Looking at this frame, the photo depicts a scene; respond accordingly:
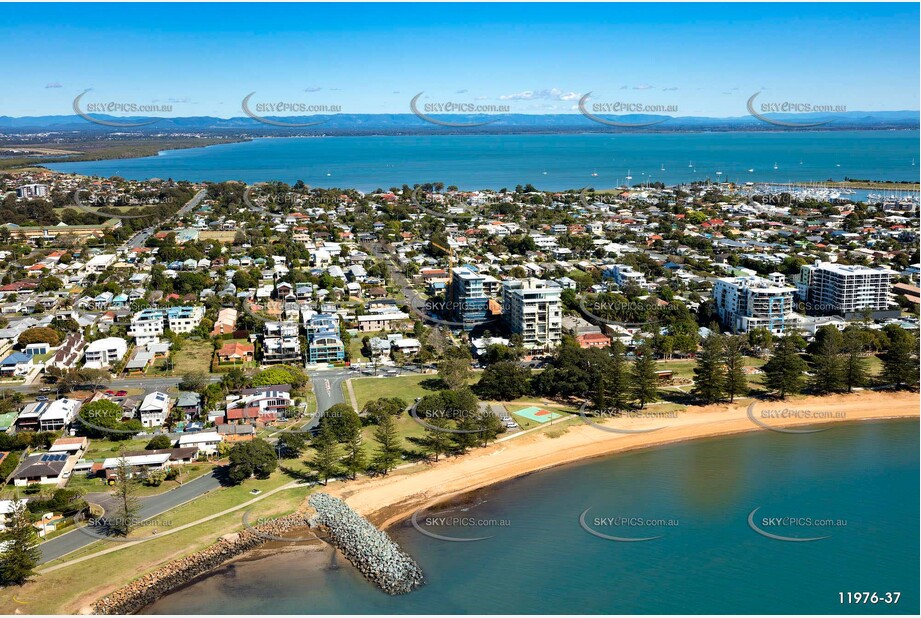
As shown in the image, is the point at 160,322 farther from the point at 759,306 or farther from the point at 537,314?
the point at 759,306

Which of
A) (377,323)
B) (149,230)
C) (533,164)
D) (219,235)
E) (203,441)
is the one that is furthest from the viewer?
(533,164)

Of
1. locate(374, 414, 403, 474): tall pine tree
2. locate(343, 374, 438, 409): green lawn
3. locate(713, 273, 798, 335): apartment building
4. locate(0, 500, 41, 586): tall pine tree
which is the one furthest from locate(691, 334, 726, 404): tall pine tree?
locate(0, 500, 41, 586): tall pine tree

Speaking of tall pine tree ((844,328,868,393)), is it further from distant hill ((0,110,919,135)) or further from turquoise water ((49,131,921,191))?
distant hill ((0,110,919,135))

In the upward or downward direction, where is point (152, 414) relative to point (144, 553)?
upward

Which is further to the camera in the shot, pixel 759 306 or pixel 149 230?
pixel 149 230

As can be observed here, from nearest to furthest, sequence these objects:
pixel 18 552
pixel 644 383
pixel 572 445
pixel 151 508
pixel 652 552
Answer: pixel 18 552, pixel 652 552, pixel 151 508, pixel 572 445, pixel 644 383

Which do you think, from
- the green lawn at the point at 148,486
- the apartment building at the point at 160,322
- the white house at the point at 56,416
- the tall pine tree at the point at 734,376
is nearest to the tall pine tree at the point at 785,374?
the tall pine tree at the point at 734,376

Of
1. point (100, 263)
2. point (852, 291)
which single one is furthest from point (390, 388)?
point (100, 263)
